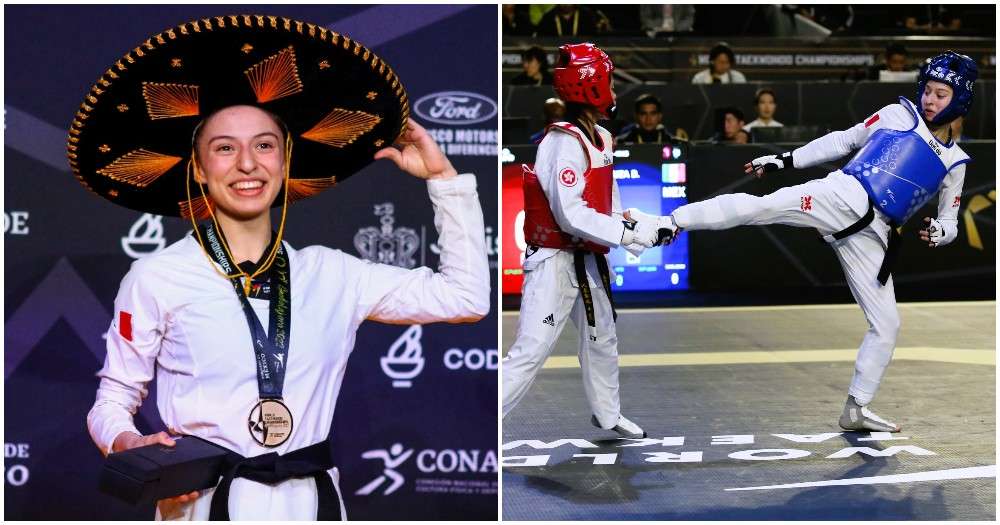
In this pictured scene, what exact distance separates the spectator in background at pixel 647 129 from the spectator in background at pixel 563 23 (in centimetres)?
302

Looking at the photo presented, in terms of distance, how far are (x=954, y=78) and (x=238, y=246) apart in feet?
13.0

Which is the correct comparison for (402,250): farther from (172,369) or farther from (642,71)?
(642,71)

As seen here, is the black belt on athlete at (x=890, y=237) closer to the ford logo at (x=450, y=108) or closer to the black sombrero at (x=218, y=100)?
the ford logo at (x=450, y=108)

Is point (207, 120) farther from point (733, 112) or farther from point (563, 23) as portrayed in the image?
point (563, 23)

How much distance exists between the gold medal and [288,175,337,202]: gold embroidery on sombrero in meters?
0.62

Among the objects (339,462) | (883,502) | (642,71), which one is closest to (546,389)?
(883,502)

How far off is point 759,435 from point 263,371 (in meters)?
3.50

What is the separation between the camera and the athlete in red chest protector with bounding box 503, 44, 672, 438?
221 inches

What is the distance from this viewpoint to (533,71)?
1232cm

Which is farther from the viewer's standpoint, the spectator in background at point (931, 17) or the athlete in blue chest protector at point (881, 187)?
the spectator in background at point (931, 17)

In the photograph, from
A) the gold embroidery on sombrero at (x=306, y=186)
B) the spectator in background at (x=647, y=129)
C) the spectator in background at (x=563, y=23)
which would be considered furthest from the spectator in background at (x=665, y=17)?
the gold embroidery on sombrero at (x=306, y=186)

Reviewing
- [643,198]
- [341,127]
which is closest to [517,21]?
[643,198]

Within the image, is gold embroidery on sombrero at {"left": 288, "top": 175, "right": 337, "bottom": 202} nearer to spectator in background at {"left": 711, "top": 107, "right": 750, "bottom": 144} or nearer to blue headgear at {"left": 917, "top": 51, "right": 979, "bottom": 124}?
blue headgear at {"left": 917, "top": 51, "right": 979, "bottom": 124}

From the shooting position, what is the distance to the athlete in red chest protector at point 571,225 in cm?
561
